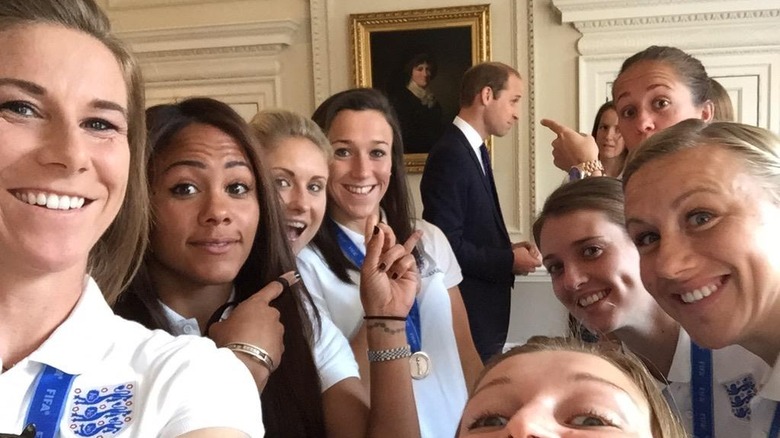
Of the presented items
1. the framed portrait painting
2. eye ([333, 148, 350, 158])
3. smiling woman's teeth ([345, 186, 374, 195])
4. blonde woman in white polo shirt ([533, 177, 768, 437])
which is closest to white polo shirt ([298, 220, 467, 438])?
smiling woman's teeth ([345, 186, 374, 195])

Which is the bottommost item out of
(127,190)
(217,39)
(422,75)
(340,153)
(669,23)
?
(127,190)

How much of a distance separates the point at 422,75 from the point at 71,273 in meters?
3.69

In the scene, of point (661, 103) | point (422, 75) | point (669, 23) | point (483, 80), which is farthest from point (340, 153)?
point (669, 23)

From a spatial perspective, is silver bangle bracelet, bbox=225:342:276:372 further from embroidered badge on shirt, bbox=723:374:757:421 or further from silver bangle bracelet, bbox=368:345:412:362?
embroidered badge on shirt, bbox=723:374:757:421

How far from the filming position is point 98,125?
44.4 inches

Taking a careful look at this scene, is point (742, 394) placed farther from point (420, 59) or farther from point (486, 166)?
point (420, 59)

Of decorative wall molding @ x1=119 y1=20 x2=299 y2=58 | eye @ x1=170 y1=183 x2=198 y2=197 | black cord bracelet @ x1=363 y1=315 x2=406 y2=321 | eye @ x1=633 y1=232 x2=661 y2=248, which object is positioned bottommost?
black cord bracelet @ x1=363 y1=315 x2=406 y2=321

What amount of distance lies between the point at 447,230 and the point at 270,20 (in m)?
2.46

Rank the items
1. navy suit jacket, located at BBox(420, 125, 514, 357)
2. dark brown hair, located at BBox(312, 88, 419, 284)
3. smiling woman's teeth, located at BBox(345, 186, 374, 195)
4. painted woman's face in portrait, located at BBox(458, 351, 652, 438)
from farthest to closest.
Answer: navy suit jacket, located at BBox(420, 125, 514, 357) < smiling woman's teeth, located at BBox(345, 186, 374, 195) < dark brown hair, located at BBox(312, 88, 419, 284) < painted woman's face in portrait, located at BBox(458, 351, 652, 438)

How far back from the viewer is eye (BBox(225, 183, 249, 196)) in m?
1.65

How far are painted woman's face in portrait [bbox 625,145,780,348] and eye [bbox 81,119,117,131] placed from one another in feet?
3.24

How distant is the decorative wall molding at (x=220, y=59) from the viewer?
4819 mm

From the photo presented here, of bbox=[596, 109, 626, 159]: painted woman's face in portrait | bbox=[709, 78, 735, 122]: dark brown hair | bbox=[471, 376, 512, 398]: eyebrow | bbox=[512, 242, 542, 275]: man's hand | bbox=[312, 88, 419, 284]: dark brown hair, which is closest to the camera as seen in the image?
bbox=[471, 376, 512, 398]: eyebrow

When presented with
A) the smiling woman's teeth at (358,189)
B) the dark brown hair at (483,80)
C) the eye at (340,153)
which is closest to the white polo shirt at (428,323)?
the smiling woman's teeth at (358,189)
